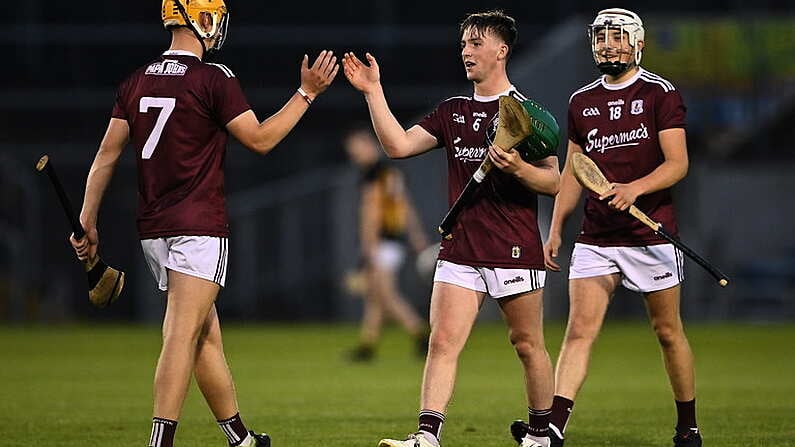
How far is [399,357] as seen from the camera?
1652 centimetres

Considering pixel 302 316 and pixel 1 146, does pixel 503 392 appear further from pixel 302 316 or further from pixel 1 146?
pixel 1 146

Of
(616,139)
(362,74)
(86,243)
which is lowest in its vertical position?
(86,243)

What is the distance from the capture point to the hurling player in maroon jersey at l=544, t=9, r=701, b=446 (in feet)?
26.6

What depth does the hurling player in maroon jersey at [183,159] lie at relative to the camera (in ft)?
23.1

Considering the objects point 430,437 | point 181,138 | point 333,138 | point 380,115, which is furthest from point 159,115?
point 333,138

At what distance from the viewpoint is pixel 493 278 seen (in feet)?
25.1

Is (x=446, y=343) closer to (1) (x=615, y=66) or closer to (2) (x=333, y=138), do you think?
(1) (x=615, y=66)

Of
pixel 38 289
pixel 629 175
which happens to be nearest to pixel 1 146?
pixel 38 289

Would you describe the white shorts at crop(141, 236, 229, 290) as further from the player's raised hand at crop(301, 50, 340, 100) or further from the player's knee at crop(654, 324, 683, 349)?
the player's knee at crop(654, 324, 683, 349)

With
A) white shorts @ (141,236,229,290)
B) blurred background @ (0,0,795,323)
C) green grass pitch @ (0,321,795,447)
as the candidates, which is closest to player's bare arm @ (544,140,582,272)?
green grass pitch @ (0,321,795,447)

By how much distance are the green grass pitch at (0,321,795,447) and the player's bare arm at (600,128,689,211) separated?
1.54 meters

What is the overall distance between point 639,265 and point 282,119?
2.20 m

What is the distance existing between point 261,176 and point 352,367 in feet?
38.5

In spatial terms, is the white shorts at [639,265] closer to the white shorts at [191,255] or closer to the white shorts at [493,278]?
the white shorts at [493,278]
